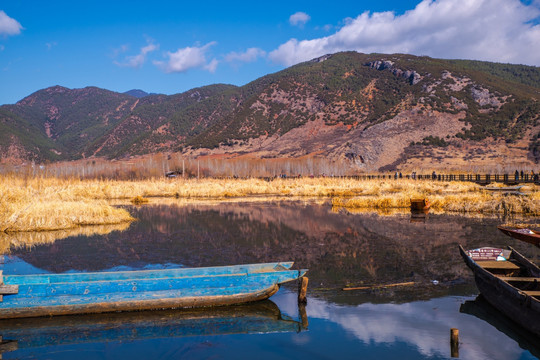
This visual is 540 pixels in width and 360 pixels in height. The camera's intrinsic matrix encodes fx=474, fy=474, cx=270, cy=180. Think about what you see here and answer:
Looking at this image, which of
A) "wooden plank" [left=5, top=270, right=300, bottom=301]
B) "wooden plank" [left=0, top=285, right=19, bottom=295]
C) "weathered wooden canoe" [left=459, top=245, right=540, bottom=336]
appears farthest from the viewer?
"wooden plank" [left=5, top=270, right=300, bottom=301]

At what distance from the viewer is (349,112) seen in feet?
361

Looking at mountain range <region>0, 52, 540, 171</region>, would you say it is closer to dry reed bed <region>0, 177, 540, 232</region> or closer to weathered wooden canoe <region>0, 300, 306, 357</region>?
dry reed bed <region>0, 177, 540, 232</region>

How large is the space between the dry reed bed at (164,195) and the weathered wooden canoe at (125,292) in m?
13.1

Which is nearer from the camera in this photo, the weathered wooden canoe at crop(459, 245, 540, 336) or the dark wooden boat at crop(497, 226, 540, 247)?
the weathered wooden canoe at crop(459, 245, 540, 336)

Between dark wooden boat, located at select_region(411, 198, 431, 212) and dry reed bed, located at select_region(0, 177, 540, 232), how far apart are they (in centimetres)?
221

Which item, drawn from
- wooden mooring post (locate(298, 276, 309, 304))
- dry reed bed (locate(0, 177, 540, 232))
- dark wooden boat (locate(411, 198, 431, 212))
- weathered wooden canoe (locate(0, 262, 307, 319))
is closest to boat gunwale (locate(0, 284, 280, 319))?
weathered wooden canoe (locate(0, 262, 307, 319))

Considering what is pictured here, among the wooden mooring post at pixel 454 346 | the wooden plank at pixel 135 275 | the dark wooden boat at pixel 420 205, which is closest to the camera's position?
the wooden mooring post at pixel 454 346

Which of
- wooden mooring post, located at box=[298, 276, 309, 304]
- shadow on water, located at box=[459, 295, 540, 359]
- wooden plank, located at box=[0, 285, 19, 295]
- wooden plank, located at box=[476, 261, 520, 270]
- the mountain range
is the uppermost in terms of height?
the mountain range

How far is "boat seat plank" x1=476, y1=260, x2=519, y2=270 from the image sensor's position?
38.8 ft

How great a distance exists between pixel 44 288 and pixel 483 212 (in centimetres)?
2688

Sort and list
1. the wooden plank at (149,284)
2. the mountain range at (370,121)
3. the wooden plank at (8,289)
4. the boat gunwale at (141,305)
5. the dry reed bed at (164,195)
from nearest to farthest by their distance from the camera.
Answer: the wooden plank at (8,289), the boat gunwale at (141,305), the wooden plank at (149,284), the dry reed bed at (164,195), the mountain range at (370,121)

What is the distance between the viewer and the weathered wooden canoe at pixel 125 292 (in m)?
9.84

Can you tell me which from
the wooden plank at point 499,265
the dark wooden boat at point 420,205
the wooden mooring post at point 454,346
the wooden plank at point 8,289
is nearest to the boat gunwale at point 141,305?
the wooden plank at point 8,289

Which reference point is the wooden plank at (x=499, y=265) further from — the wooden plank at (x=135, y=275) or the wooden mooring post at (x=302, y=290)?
the wooden plank at (x=135, y=275)
